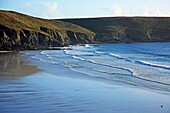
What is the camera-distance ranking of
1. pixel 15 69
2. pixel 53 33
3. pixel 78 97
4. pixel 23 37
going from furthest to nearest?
pixel 53 33 < pixel 23 37 < pixel 15 69 < pixel 78 97

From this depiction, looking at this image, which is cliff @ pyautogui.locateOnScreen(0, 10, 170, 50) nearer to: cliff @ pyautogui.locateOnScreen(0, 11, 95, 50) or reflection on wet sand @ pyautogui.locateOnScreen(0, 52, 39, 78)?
cliff @ pyautogui.locateOnScreen(0, 11, 95, 50)

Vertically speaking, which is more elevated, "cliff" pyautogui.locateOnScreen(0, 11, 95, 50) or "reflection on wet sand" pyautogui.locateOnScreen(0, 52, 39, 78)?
"cliff" pyautogui.locateOnScreen(0, 11, 95, 50)

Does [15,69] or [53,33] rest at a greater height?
[53,33]

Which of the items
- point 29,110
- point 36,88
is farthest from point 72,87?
point 29,110

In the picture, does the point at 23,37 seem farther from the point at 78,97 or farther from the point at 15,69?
the point at 78,97

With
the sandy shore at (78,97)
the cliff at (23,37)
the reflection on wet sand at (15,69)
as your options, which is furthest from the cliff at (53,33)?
the sandy shore at (78,97)

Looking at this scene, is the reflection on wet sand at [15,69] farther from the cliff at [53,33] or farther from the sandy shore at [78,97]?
the cliff at [53,33]

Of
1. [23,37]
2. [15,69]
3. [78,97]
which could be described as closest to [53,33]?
[23,37]

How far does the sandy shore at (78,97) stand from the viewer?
53.1 ft

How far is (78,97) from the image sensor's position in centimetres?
1934

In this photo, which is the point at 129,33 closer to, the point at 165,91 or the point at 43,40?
the point at 43,40

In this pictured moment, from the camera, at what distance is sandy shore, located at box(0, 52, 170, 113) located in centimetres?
1617

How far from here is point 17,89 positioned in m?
21.7

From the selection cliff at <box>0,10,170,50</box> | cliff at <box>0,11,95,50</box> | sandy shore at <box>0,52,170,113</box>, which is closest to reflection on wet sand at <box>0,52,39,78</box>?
sandy shore at <box>0,52,170,113</box>
